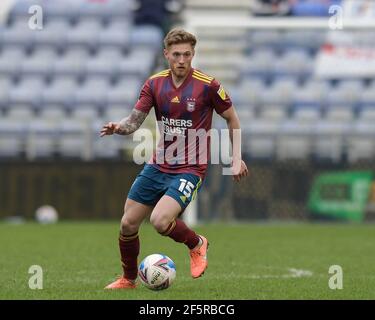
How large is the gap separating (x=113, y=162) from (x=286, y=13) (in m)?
4.99

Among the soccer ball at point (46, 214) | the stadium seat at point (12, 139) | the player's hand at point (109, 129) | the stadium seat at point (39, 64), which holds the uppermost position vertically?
the player's hand at point (109, 129)

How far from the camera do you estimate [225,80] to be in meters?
19.5

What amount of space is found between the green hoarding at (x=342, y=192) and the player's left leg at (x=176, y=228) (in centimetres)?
982

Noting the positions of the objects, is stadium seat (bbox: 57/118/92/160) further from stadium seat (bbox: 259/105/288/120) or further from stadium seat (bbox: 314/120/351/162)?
stadium seat (bbox: 314/120/351/162)

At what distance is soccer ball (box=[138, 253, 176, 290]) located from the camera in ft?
23.0

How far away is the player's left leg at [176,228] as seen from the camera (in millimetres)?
7102

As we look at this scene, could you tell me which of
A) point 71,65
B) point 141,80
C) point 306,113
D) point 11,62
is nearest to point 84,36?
point 71,65

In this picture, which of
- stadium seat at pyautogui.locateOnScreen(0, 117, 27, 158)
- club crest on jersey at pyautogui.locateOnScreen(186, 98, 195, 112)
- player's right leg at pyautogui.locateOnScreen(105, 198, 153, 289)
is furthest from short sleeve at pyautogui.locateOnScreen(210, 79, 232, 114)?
stadium seat at pyautogui.locateOnScreen(0, 117, 27, 158)

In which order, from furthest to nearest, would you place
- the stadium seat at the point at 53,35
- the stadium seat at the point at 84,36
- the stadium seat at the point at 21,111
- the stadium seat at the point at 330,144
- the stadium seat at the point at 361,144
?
the stadium seat at the point at 53,35, the stadium seat at the point at 84,36, the stadium seat at the point at 21,111, the stadium seat at the point at 330,144, the stadium seat at the point at 361,144

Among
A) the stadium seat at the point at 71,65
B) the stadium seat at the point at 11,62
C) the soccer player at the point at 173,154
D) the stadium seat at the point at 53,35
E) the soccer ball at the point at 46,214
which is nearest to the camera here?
the soccer player at the point at 173,154

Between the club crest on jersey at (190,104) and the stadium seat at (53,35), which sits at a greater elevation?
the club crest on jersey at (190,104)

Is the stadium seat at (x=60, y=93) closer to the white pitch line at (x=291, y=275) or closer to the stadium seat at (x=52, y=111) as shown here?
the stadium seat at (x=52, y=111)

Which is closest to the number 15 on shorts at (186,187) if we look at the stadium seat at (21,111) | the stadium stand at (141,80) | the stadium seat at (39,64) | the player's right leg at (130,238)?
the player's right leg at (130,238)

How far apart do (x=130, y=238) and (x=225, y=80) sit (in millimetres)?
12425
